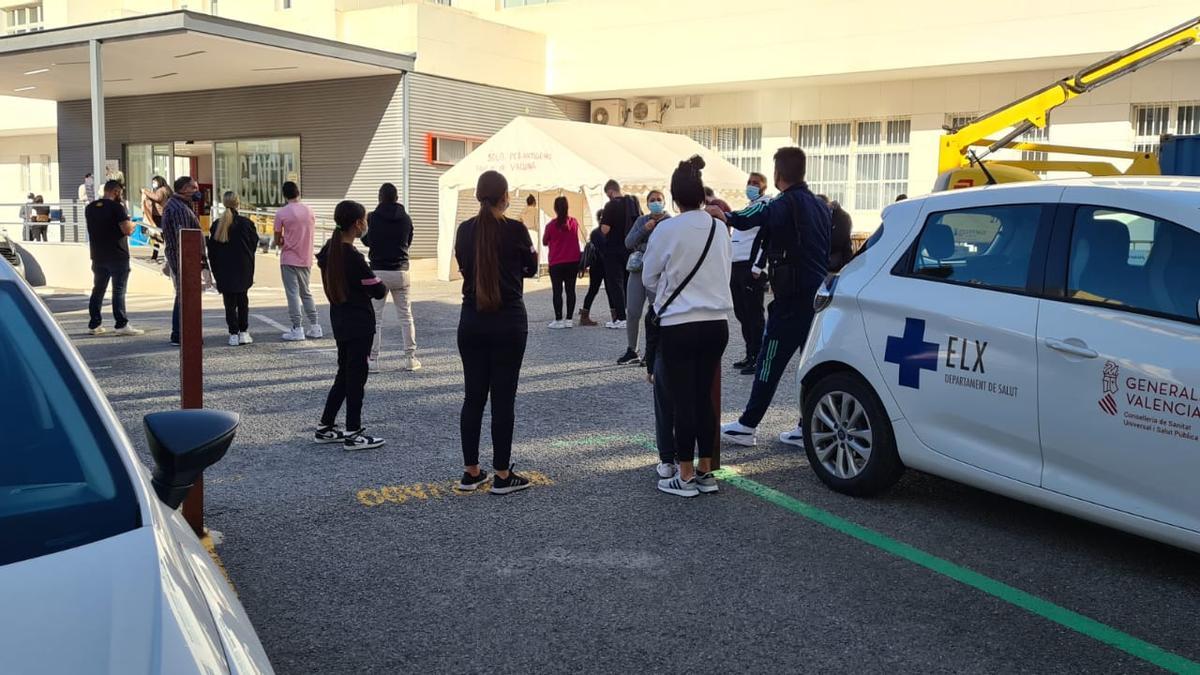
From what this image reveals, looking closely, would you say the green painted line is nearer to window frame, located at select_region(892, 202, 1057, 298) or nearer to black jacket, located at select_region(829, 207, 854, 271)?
window frame, located at select_region(892, 202, 1057, 298)

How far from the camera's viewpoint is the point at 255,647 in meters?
2.26

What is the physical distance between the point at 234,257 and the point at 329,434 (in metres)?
5.25

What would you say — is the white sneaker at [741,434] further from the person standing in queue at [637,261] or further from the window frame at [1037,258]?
the person standing in queue at [637,261]

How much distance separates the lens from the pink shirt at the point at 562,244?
553 inches

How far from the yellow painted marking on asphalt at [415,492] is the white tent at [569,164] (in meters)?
14.0

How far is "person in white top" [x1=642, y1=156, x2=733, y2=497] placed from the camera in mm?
5891

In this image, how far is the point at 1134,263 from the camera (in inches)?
189

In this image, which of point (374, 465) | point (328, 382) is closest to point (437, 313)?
point (328, 382)

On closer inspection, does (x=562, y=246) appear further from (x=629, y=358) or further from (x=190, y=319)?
(x=190, y=319)

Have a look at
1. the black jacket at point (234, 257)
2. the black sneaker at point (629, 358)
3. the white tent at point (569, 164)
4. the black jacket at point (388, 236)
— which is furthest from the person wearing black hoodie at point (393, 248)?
the white tent at point (569, 164)

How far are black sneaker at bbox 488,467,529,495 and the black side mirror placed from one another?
343 centimetres

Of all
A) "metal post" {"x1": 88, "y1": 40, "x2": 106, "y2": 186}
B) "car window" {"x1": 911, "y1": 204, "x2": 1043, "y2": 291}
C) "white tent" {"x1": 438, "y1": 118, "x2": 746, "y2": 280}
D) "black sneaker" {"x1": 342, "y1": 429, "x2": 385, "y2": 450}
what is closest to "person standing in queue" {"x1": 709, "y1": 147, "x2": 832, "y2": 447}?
"car window" {"x1": 911, "y1": 204, "x2": 1043, "y2": 291}

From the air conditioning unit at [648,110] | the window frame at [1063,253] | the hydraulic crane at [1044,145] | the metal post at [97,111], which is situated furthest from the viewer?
the air conditioning unit at [648,110]

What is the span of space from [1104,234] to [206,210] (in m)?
26.7
